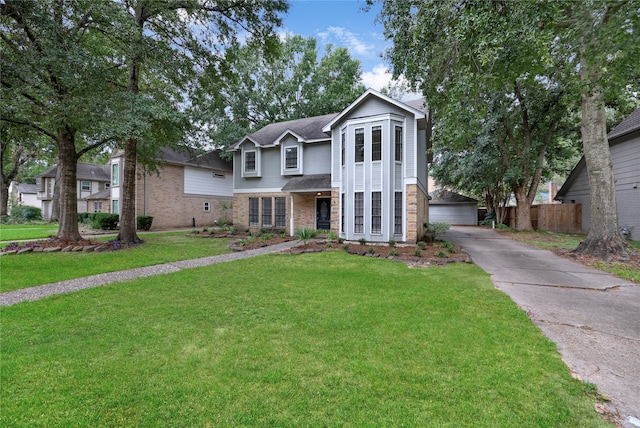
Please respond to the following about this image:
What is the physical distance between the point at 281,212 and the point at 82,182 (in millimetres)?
29403

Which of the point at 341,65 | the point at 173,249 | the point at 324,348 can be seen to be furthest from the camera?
the point at 341,65

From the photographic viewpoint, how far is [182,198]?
72.0ft

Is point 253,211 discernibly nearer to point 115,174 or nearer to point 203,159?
point 203,159

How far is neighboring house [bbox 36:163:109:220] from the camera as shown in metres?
31.7

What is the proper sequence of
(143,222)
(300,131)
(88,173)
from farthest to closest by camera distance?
(88,173) < (143,222) < (300,131)

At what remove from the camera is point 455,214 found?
100 feet

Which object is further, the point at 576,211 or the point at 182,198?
the point at 182,198

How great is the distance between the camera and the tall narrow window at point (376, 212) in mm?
12188

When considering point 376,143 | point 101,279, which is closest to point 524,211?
point 376,143

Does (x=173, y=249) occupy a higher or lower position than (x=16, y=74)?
lower

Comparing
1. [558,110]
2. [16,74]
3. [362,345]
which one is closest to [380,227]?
[362,345]

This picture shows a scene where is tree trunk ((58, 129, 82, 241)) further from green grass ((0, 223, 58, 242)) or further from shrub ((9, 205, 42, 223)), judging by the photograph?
shrub ((9, 205, 42, 223))

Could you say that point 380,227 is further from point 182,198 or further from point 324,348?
point 182,198

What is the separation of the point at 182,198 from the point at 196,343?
2077cm
